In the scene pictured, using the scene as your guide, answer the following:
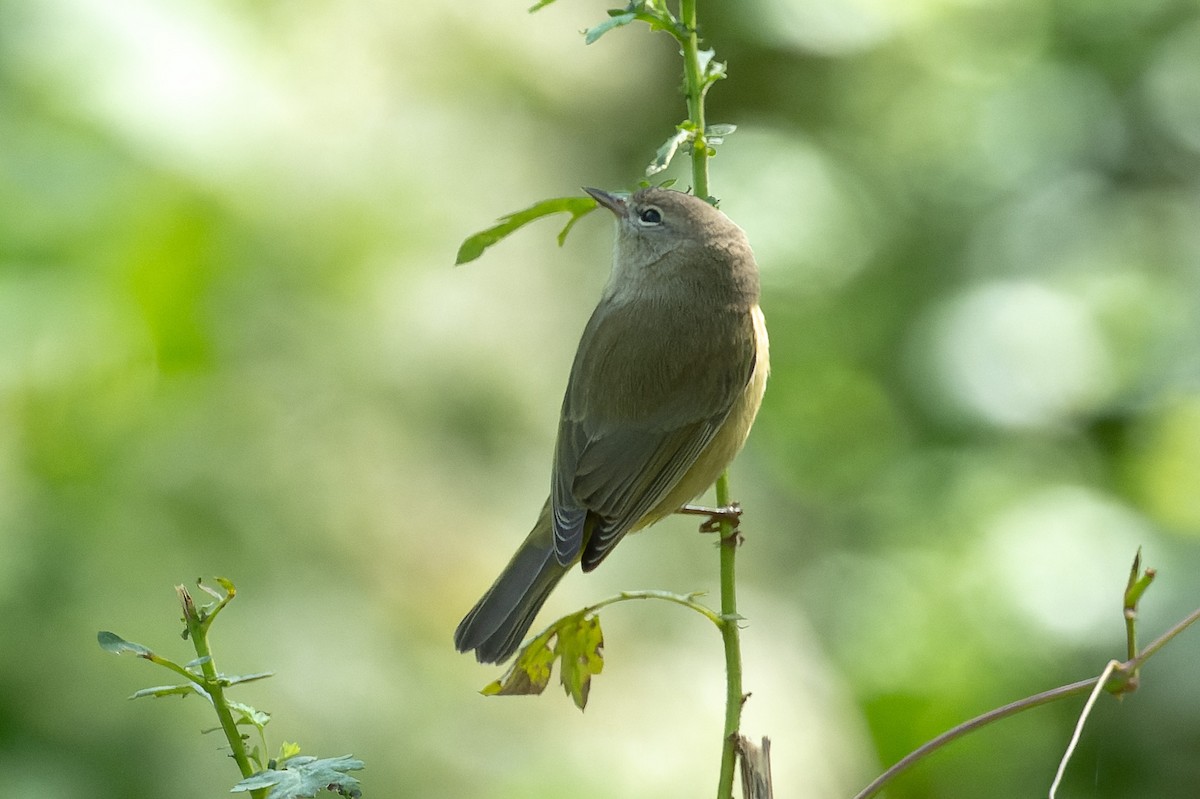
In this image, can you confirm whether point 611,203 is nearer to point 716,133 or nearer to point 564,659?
point 716,133

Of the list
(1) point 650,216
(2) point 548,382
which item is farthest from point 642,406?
(2) point 548,382

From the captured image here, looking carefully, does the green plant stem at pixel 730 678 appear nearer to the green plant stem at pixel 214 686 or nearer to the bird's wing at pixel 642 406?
the green plant stem at pixel 214 686

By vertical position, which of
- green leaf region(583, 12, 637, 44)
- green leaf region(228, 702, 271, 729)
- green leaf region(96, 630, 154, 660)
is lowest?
green leaf region(228, 702, 271, 729)

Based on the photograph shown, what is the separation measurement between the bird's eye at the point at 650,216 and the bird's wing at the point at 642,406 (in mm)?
185

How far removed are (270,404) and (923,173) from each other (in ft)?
9.03

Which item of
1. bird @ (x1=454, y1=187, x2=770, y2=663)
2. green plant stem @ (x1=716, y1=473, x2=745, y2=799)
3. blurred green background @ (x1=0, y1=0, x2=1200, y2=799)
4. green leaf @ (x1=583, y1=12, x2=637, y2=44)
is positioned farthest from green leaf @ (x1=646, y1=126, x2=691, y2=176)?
blurred green background @ (x1=0, y1=0, x2=1200, y2=799)

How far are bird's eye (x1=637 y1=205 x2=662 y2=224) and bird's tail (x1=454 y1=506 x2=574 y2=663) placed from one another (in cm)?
72

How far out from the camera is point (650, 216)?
2.92m

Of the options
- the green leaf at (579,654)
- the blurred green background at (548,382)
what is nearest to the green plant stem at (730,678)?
the green leaf at (579,654)

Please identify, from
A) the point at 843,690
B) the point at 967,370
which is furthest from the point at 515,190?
the point at 843,690

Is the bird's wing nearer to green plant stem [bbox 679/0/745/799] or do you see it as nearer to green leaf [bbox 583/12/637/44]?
green plant stem [bbox 679/0/745/799]

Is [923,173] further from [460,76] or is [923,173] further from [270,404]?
[270,404]

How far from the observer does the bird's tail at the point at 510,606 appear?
2574 mm

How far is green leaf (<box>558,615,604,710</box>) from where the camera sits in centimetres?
167
